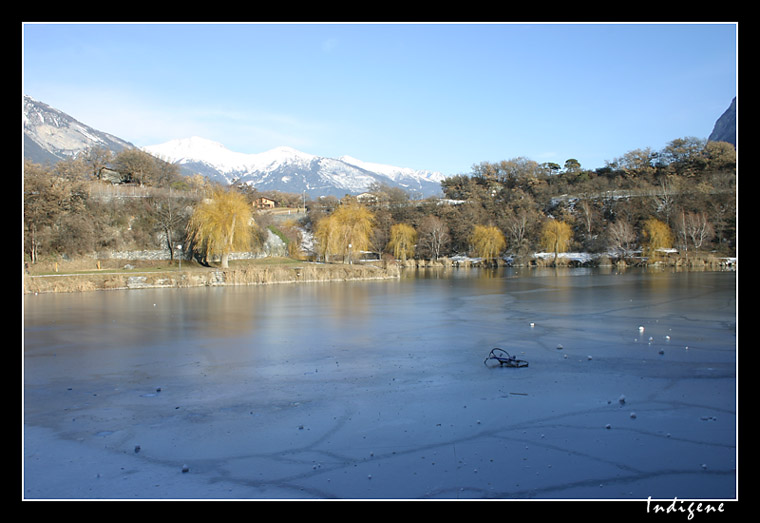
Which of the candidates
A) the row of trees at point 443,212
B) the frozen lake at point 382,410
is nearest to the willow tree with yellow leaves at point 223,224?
the row of trees at point 443,212

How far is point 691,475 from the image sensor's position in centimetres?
462

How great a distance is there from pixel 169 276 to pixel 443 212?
3915 cm

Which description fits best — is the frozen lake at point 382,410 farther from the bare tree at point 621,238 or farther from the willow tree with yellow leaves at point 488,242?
the bare tree at point 621,238

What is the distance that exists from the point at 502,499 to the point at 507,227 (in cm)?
5573

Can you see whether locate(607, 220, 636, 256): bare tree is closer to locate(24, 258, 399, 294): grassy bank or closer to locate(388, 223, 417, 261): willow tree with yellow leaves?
locate(388, 223, 417, 261): willow tree with yellow leaves

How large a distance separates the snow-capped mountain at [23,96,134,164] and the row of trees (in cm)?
7965

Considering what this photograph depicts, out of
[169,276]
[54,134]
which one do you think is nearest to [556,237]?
[169,276]

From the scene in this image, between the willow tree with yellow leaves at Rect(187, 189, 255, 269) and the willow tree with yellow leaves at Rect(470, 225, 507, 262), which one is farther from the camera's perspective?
the willow tree with yellow leaves at Rect(470, 225, 507, 262)

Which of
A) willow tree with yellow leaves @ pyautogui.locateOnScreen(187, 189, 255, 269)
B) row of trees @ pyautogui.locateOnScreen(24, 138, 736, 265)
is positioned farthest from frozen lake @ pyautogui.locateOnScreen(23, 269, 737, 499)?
row of trees @ pyautogui.locateOnScreen(24, 138, 736, 265)

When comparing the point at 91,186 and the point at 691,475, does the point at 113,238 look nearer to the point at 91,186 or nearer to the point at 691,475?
the point at 91,186

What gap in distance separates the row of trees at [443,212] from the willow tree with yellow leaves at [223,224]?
6cm

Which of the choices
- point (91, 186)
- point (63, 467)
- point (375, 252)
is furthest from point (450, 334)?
point (375, 252)

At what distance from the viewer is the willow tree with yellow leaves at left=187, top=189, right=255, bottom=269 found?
31.2 m

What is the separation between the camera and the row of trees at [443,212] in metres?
32.0
